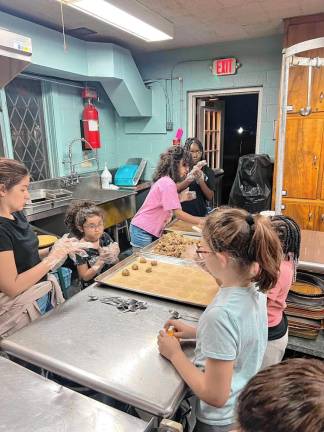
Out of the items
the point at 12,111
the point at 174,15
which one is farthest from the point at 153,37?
Result: the point at 12,111

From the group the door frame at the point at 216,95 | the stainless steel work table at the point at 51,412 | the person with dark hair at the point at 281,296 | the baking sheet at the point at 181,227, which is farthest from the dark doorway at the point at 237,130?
the stainless steel work table at the point at 51,412

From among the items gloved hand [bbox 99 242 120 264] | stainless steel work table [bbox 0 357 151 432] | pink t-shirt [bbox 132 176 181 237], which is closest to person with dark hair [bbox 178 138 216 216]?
pink t-shirt [bbox 132 176 181 237]

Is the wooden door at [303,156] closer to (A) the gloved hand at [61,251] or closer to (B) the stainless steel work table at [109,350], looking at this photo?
(B) the stainless steel work table at [109,350]

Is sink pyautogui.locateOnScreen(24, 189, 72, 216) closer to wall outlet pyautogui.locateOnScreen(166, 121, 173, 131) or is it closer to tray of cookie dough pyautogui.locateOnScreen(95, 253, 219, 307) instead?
tray of cookie dough pyautogui.locateOnScreen(95, 253, 219, 307)

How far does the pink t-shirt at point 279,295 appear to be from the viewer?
1.29 metres

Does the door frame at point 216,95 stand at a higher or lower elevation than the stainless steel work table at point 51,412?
higher

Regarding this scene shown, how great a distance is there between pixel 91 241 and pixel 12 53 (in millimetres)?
1030

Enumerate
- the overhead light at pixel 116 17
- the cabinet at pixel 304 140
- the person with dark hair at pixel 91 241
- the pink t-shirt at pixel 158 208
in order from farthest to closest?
the cabinet at pixel 304 140
the pink t-shirt at pixel 158 208
the overhead light at pixel 116 17
the person with dark hair at pixel 91 241

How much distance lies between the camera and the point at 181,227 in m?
2.46

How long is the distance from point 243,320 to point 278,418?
1.43ft

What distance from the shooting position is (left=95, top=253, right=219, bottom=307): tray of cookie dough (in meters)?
1.42

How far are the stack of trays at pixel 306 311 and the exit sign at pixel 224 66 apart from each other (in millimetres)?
3127

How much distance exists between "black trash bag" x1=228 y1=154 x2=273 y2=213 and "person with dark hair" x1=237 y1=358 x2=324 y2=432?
329cm

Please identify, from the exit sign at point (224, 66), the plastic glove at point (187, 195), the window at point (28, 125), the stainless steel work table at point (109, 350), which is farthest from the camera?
the exit sign at point (224, 66)
